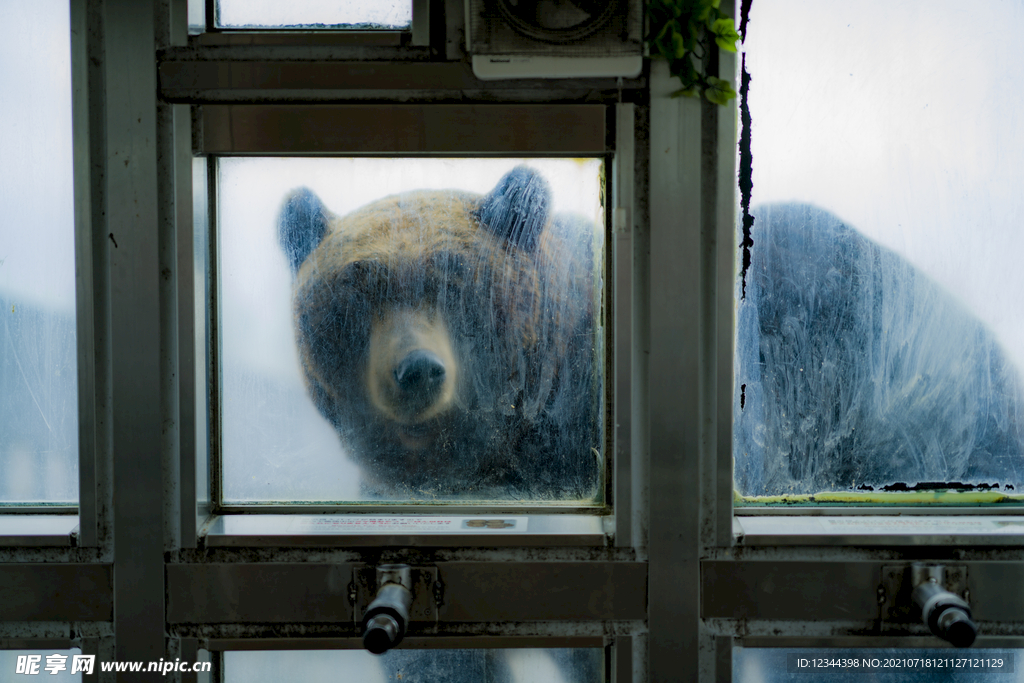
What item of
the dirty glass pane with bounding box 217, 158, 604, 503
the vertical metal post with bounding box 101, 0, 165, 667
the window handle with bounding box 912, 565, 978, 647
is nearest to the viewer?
the window handle with bounding box 912, 565, 978, 647

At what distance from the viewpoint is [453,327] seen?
4.72 feet

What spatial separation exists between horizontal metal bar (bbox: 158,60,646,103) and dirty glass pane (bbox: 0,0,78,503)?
0.33m

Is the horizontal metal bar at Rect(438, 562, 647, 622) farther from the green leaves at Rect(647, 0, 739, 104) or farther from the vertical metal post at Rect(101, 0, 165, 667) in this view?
the green leaves at Rect(647, 0, 739, 104)

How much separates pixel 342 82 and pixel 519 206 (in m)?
0.49

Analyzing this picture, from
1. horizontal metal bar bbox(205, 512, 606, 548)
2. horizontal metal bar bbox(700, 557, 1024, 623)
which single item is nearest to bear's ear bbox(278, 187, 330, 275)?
horizontal metal bar bbox(205, 512, 606, 548)

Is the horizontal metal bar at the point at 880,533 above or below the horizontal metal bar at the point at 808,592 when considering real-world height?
above

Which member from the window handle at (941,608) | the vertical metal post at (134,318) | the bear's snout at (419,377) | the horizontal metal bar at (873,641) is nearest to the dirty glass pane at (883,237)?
the window handle at (941,608)

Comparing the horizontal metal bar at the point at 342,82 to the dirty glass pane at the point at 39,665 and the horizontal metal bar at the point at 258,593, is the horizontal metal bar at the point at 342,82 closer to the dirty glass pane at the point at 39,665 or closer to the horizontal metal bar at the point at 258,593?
the horizontal metal bar at the point at 258,593

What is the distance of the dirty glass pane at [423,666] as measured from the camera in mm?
1458

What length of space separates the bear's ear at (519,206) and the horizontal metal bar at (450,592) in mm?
773

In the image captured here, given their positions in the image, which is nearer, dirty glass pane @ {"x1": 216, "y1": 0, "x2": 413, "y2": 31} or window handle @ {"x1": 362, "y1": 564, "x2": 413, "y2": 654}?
window handle @ {"x1": 362, "y1": 564, "x2": 413, "y2": 654}

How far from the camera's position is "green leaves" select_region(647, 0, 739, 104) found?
128 cm

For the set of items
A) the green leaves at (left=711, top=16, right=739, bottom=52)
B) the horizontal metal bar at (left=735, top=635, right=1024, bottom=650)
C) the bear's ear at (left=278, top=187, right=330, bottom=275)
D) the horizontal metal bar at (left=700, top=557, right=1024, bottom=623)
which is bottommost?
the horizontal metal bar at (left=735, top=635, right=1024, bottom=650)

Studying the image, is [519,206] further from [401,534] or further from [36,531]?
[36,531]
